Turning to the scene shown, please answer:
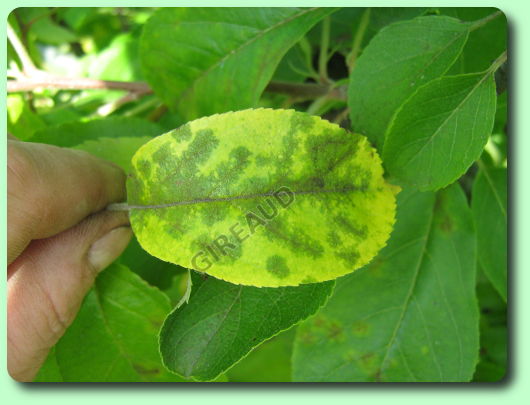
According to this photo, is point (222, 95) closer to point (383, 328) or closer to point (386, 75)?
point (386, 75)

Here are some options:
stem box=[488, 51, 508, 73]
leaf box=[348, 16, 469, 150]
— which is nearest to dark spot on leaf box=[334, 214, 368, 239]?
leaf box=[348, 16, 469, 150]

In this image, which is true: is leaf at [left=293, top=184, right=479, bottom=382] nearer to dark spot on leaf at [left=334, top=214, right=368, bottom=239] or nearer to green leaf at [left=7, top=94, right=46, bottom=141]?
dark spot on leaf at [left=334, top=214, right=368, bottom=239]

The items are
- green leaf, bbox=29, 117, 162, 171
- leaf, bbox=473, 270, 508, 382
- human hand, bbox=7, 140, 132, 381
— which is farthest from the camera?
leaf, bbox=473, 270, 508, 382

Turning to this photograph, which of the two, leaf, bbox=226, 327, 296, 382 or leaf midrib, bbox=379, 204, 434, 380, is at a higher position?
leaf midrib, bbox=379, 204, 434, 380

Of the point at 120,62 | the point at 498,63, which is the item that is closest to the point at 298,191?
the point at 498,63

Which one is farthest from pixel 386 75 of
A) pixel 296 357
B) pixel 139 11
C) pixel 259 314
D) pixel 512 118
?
pixel 139 11

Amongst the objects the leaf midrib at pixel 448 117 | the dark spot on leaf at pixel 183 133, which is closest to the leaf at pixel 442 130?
the leaf midrib at pixel 448 117

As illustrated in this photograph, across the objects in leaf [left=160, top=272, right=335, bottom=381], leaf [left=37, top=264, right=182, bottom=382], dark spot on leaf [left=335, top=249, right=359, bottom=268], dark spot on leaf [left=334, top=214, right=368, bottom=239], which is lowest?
leaf [left=37, top=264, right=182, bottom=382]

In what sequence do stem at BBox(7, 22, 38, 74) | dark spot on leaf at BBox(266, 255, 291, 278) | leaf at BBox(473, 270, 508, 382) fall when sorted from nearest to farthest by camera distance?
1. dark spot on leaf at BBox(266, 255, 291, 278)
2. stem at BBox(7, 22, 38, 74)
3. leaf at BBox(473, 270, 508, 382)
